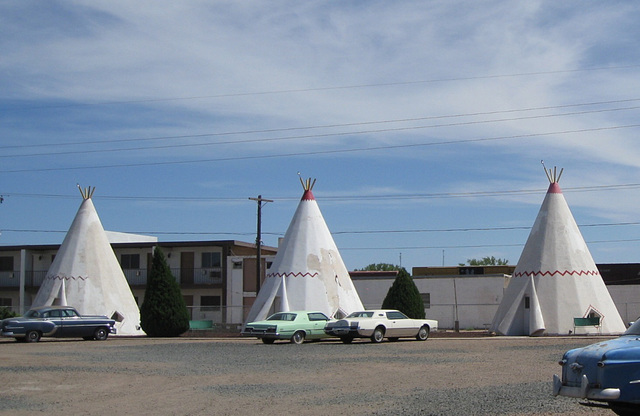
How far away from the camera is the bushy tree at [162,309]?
34.8m

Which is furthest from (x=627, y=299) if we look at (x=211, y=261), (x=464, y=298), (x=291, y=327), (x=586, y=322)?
(x=291, y=327)

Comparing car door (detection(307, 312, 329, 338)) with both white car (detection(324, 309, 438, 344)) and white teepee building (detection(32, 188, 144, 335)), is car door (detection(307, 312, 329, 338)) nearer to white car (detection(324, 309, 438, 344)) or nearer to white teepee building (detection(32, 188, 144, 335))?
white car (detection(324, 309, 438, 344))

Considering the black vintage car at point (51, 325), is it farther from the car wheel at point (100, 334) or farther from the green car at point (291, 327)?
the green car at point (291, 327)

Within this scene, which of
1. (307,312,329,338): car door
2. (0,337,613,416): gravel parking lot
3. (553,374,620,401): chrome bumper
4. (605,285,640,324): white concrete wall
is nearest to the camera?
(553,374,620,401): chrome bumper

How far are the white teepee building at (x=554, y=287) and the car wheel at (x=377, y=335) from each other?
841cm

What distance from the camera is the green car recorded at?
27094mm

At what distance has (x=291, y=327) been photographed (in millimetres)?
27344

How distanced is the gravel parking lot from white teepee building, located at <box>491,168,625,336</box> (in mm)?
10279

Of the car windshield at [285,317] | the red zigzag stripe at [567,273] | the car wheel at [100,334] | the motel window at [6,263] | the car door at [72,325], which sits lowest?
the car wheel at [100,334]

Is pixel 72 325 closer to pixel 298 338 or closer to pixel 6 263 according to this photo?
pixel 298 338

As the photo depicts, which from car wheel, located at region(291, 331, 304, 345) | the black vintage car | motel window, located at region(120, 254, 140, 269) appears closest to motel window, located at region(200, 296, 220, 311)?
motel window, located at region(120, 254, 140, 269)

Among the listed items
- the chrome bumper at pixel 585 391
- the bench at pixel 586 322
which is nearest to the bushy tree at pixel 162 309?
the bench at pixel 586 322

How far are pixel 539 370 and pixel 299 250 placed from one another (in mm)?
19018

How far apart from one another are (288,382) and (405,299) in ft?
62.0
